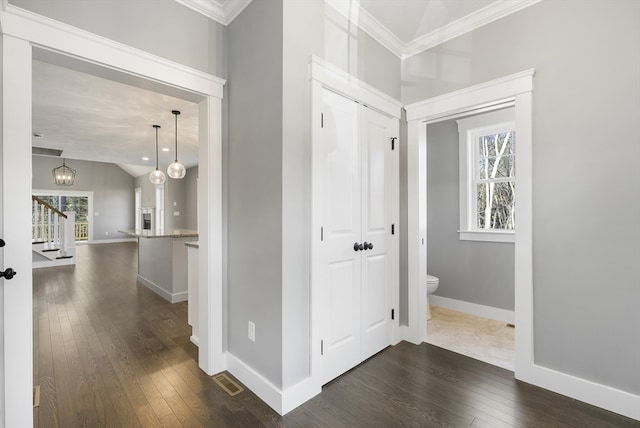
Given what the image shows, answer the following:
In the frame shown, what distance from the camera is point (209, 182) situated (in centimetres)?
218

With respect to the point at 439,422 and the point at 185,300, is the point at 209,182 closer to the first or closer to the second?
the point at 439,422

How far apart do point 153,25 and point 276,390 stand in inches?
96.3

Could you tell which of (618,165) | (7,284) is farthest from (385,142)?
(7,284)

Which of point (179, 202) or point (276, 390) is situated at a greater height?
point (179, 202)

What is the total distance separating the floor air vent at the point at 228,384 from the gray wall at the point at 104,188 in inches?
456

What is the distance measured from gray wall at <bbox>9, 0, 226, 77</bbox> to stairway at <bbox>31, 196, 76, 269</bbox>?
685 cm

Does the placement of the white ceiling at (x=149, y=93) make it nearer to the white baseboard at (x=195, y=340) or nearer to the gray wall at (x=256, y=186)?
the gray wall at (x=256, y=186)

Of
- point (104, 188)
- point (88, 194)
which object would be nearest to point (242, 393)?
point (88, 194)

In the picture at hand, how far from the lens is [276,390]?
1809 millimetres

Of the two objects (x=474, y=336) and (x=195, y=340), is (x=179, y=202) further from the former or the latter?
(x=474, y=336)

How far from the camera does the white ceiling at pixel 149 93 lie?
87.4 inches

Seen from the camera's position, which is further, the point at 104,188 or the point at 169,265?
the point at 104,188

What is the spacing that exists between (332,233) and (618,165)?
1.83 meters

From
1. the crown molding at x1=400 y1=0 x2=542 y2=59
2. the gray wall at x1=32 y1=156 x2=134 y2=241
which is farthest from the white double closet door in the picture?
the gray wall at x1=32 y1=156 x2=134 y2=241
